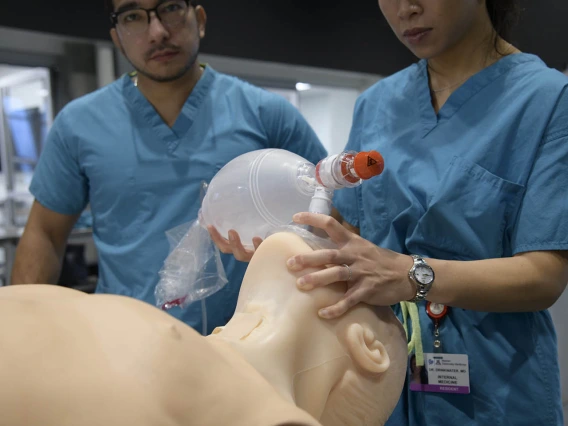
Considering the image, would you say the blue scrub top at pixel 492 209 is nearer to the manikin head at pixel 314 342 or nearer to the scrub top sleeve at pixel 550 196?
the scrub top sleeve at pixel 550 196

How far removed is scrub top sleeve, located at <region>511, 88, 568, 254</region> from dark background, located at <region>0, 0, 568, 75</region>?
2.63 meters

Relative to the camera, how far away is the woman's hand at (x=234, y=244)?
1.00 m

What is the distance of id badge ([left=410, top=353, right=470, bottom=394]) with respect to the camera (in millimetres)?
1024

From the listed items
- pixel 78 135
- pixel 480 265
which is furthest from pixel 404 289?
pixel 78 135

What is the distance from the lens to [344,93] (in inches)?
238

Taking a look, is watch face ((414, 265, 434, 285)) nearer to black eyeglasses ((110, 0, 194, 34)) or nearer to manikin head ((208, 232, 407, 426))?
manikin head ((208, 232, 407, 426))

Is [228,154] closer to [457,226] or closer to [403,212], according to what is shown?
[403,212]

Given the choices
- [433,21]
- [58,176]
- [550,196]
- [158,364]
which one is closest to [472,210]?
[550,196]

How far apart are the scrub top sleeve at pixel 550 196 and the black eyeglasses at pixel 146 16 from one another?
38.9 inches

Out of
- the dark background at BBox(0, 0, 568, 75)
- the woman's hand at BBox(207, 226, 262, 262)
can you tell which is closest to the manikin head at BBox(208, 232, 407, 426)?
the woman's hand at BBox(207, 226, 262, 262)

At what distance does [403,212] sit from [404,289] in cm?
26

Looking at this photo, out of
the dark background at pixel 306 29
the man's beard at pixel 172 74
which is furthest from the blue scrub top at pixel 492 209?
the dark background at pixel 306 29

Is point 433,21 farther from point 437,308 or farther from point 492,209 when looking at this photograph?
point 437,308

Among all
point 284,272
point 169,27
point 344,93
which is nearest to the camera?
point 284,272
